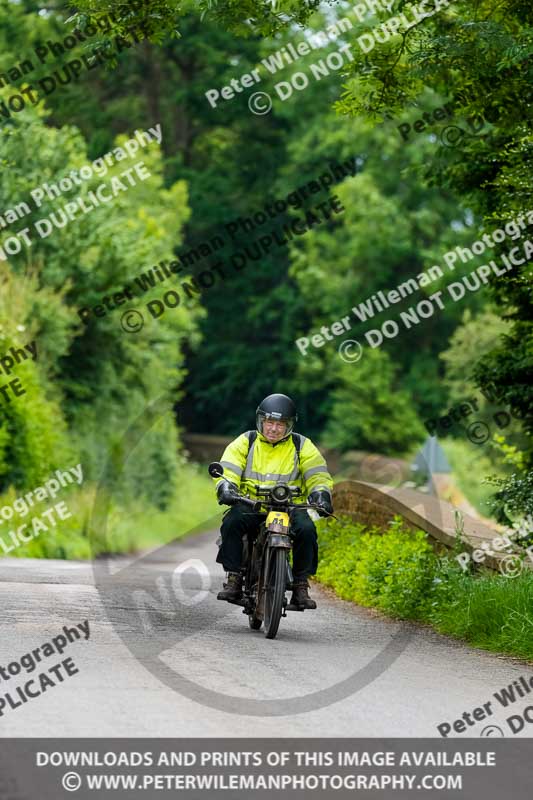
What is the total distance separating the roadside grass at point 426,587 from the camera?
11.6 m

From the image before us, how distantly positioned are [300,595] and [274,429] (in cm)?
132

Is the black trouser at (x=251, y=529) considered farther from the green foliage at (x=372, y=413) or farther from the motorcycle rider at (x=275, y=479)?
the green foliage at (x=372, y=413)

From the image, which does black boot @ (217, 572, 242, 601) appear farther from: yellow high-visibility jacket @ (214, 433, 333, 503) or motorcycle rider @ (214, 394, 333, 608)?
yellow high-visibility jacket @ (214, 433, 333, 503)

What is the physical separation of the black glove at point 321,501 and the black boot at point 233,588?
834 mm

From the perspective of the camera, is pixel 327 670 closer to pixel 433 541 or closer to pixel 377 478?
pixel 433 541

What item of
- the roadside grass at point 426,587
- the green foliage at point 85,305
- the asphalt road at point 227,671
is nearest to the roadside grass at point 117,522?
the green foliage at point 85,305

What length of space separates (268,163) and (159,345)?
23302 millimetres

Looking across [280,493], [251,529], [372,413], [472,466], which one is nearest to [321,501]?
[280,493]

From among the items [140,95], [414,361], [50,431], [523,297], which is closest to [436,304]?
[414,361]

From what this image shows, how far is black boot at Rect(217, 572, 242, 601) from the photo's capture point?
1197 cm

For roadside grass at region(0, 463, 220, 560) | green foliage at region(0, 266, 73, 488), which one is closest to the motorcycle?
roadside grass at region(0, 463, 220, 560)

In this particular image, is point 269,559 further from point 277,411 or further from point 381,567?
point 381,567

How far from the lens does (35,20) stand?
1948 inches

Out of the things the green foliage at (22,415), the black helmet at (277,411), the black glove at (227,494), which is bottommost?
the black glove at (227,494)
